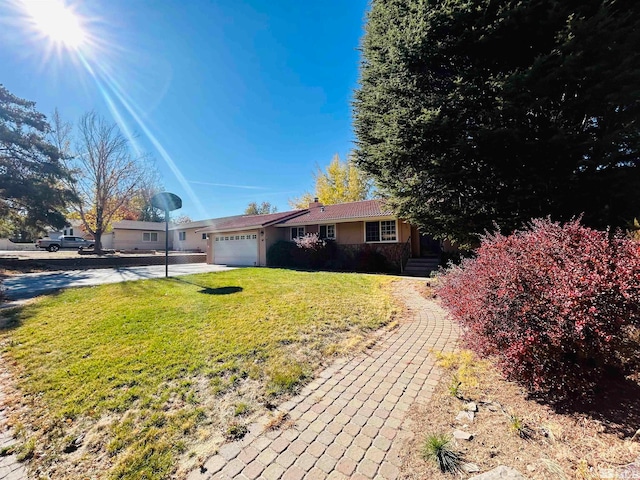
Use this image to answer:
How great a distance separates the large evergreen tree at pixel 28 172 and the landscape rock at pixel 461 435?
2354cm

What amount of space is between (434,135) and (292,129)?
1136 centimetres

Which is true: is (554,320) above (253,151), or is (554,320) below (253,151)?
below

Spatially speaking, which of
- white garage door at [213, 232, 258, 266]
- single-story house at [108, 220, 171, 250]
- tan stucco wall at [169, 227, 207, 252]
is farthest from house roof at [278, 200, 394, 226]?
single-story house at [108, 220, 171, 250]

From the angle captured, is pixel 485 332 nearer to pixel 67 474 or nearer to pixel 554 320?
pixel 554 320

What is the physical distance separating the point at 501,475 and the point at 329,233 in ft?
53.4

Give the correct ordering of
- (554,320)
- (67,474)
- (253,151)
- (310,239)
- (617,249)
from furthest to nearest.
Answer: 1. (253,151)
2. (310,239)
3. (617,249)
4. (554,320)
5. (67,474)

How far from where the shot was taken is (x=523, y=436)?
2385 mm

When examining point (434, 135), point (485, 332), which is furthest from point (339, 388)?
point (434, 135)

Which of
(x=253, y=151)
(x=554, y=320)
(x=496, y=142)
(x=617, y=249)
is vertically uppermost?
(x=253, y=151)

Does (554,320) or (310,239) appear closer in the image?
(554,320)

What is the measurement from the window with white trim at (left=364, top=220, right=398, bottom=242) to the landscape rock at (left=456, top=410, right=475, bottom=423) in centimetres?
1287

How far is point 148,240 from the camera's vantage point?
3597cm

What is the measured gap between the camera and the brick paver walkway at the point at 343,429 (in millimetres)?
2141

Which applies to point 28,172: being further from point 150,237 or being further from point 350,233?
point 150,237
